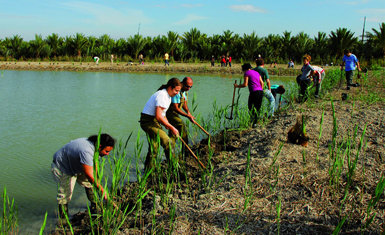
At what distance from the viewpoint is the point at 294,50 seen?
2742cm

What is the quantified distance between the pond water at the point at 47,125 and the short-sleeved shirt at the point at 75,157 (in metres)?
0.59

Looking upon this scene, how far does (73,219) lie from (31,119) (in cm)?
507

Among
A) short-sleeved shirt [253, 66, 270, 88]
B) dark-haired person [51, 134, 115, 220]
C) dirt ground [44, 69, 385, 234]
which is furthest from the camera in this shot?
short-sleeved shirt [253, 66, 270, 88]

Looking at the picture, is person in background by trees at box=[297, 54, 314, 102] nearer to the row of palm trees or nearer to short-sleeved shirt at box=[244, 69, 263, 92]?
short-sleeved shirt at box=[244, 69, 263, 92]

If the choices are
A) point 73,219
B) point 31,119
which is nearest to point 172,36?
point 31,119

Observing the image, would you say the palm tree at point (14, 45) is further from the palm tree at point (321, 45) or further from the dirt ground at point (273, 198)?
the dirt ground at point (273, 198)

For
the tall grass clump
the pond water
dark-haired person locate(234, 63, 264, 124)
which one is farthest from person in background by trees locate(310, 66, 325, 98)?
the tall grass clump

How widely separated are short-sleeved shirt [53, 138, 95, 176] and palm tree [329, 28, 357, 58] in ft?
89.1

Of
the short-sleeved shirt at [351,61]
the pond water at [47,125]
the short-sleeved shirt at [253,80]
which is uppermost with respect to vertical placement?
the short-sleeved shirt at [351,61]

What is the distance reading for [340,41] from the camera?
86.4ft

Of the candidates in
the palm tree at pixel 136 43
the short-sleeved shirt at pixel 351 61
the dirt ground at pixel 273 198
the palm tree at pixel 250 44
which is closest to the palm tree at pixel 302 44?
the palm tree at pixel 250 44

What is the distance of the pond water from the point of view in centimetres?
379

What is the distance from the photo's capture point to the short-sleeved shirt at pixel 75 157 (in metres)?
2.85

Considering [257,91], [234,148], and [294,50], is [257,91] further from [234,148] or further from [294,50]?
[294,50]
